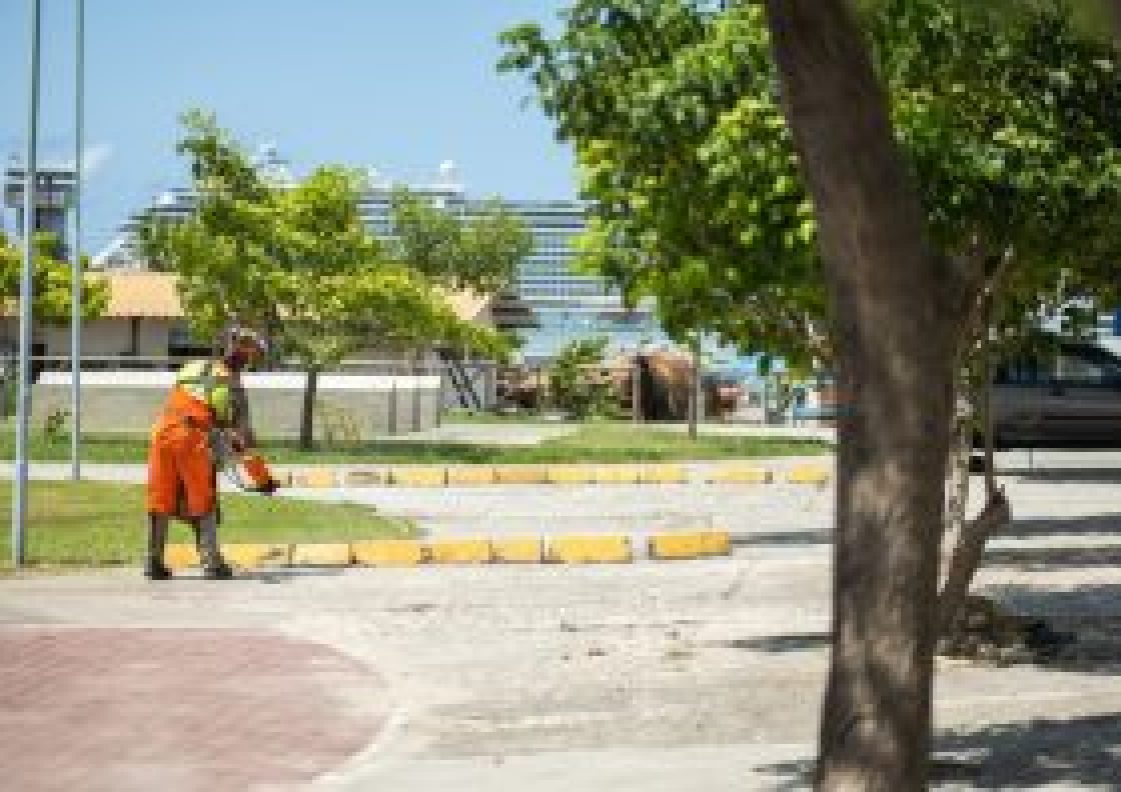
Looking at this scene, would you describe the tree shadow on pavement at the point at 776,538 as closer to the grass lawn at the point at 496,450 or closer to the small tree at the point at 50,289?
the grass lawn at the point at 496,450

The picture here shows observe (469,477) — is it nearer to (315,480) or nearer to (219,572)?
(315,480)

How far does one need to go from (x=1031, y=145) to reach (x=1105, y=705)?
259 centimetres

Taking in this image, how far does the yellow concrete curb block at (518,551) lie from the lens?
637 inches

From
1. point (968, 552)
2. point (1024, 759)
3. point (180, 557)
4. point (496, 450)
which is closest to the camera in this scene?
point (1024, 759)

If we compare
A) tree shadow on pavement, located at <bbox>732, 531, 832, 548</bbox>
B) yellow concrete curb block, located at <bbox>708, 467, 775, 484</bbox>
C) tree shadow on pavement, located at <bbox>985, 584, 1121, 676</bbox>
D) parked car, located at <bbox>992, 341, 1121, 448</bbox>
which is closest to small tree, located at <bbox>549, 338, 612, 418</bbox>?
parked car, located at <bbox>992, 341, 1121, 448</bbox>

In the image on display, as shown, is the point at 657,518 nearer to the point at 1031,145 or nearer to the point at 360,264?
the point at 1031,145

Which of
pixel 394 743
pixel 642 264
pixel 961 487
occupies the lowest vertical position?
pixel 394 743

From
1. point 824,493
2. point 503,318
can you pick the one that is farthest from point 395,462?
point 503,318

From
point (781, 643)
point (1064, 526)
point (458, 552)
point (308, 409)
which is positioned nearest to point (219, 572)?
point (458, 552)

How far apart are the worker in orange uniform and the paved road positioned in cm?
37

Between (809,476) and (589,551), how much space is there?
9915 mm

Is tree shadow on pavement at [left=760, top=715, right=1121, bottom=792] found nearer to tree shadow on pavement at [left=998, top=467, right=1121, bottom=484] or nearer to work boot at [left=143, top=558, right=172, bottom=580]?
work boot at [left=143, top=558, right=172, bottom=580]

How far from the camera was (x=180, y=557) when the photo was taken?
51.9ft

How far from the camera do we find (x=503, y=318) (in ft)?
257
